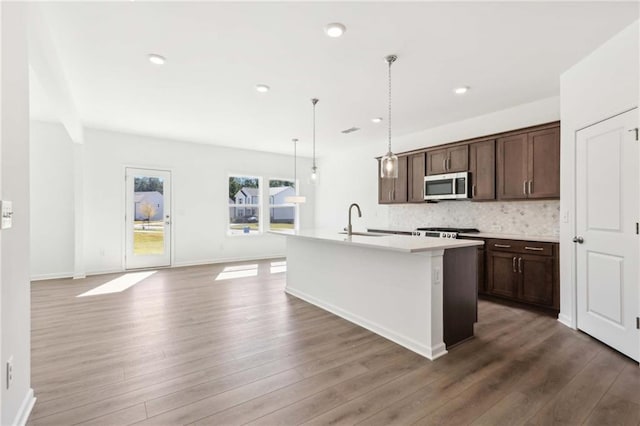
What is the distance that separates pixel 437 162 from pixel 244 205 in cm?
443

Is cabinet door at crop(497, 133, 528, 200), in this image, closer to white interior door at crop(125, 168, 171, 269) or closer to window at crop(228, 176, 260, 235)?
window at crop(228, 176, 260, 235)

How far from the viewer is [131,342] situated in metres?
2.78

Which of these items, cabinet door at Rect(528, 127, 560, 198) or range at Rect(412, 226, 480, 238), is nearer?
cabinet door at Rect(528, 127, 560, 198)

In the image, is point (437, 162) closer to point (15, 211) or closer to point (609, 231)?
point (609, 231)

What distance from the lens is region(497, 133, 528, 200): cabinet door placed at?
13.1ft

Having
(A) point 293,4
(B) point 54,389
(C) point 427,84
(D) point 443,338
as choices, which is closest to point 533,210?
(C) point 427,84

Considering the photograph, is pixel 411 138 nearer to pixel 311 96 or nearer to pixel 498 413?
pixel 311 96

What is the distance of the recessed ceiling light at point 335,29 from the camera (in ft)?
8.07

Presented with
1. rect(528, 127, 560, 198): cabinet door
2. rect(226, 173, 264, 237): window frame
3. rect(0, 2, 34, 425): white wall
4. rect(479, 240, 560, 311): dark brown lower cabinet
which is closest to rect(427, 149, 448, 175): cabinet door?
rect(528, 127, 560, 198): cabinet door

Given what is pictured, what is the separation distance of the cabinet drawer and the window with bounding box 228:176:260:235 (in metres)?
5.12

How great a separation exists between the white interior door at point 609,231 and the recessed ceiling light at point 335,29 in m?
2.41

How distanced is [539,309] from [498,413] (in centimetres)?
247

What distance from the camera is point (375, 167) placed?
675 cm

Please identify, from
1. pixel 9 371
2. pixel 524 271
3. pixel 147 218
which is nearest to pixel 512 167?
pixel 524 271
